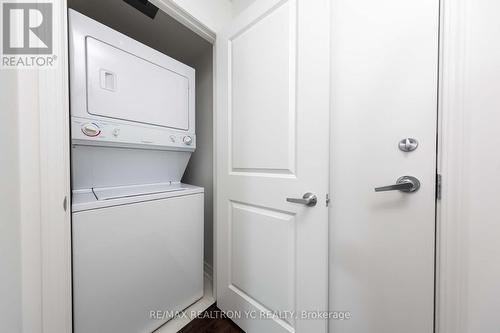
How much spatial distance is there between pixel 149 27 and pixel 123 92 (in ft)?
3.46

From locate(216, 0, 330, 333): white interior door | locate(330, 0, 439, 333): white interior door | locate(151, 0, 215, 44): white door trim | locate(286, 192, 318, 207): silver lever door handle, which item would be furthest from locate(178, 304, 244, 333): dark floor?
locate(151, 0, 215, 44): white door trim

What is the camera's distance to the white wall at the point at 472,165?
0.57 meters

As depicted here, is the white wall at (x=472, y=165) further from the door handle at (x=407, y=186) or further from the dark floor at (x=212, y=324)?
the dark floor at (x=212, y=324)

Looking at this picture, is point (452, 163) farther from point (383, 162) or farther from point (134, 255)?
point (134, 255)

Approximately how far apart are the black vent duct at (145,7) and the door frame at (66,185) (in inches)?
34.7

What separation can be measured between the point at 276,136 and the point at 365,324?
3.08ft

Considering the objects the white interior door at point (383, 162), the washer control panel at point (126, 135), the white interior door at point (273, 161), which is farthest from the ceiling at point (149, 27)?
the white interior door at point (383, 162)

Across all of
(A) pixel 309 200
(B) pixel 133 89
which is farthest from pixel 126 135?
(A) pixel 309 200

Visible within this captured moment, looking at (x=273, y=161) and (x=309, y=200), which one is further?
(x=273, y=161)

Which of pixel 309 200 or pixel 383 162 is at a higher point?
pixel 383 162

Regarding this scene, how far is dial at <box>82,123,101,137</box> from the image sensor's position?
90cm

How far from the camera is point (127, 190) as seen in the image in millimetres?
1126

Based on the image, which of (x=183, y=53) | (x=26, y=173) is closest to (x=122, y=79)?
(x=26, y=173)

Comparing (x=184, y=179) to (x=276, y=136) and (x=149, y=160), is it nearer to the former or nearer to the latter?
(x=149, y=160)
